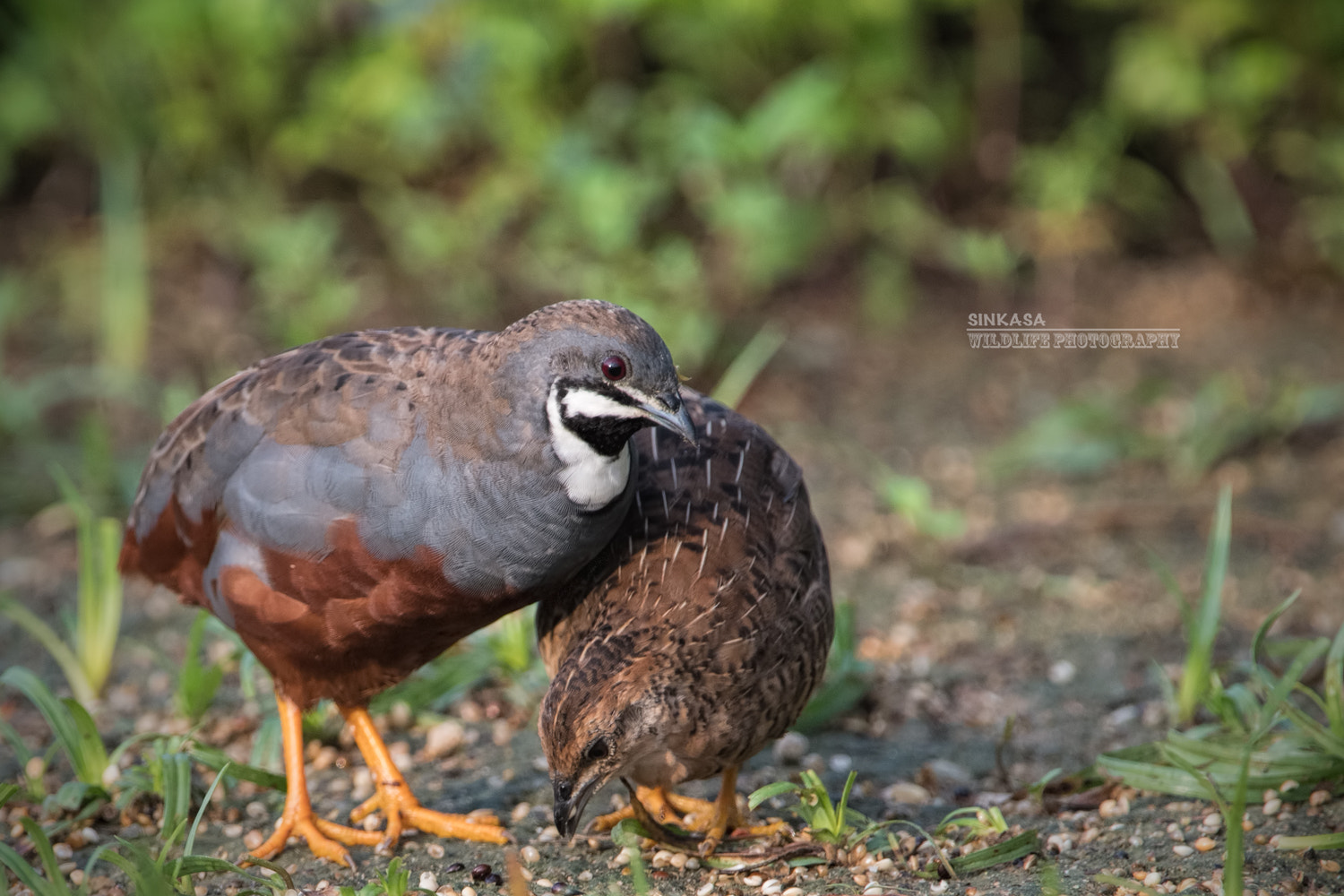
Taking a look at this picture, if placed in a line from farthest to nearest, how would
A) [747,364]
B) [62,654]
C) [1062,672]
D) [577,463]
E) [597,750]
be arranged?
[747,364]
[1062,672]
[62,654]
[577,463]
[597,750]

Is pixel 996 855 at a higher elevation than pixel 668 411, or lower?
lower

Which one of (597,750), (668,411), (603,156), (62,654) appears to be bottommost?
(597,750)

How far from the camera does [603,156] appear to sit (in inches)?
267

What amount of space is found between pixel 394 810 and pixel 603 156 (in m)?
3.99

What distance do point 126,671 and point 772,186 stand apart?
145 inches

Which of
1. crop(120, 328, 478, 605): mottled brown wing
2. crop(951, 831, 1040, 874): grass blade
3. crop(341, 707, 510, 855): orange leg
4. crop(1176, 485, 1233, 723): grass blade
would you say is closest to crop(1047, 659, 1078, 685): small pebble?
crop(1176, 485, 1233, 723): grass blade

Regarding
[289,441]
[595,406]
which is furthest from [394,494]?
[595,406]

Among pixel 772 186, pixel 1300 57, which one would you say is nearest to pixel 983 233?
pixel 772 186

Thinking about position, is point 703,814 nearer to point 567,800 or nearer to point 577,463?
point 567,800

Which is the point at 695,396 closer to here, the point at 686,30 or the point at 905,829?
the point at 905,829

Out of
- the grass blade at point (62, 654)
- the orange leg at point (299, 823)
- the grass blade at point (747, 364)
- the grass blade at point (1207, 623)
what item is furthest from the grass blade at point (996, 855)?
the grass blade at point (62, 654)

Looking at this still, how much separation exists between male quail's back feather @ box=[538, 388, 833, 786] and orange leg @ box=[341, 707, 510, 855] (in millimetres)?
478

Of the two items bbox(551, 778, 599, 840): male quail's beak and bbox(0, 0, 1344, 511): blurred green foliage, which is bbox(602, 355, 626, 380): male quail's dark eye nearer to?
bbox(551, 778, 599, 840): male quail's beak

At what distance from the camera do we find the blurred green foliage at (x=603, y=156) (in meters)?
6.39
